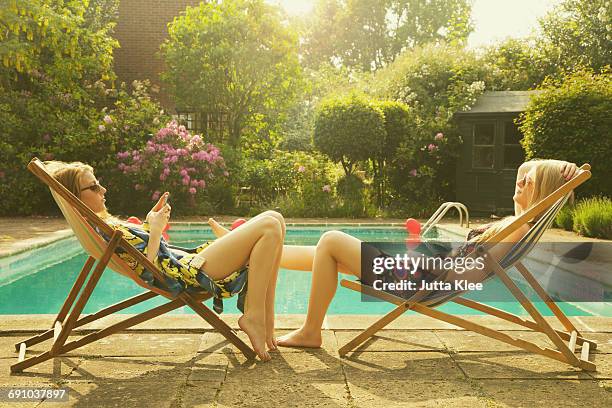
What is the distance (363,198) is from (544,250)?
246 inches

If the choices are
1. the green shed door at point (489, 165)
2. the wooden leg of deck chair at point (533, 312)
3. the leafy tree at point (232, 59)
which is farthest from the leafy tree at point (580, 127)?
the wooden leg of deck chair at point (533, 312)

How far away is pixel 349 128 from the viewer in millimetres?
12312

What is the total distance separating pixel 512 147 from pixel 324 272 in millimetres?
10081

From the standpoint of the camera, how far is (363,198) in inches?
493

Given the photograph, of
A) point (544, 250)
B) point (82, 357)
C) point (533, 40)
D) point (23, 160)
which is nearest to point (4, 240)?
point (23, 160)

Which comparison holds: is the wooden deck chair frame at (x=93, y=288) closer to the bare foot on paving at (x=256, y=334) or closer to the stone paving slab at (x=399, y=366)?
the bare foot on paving at (x=256, y=334)

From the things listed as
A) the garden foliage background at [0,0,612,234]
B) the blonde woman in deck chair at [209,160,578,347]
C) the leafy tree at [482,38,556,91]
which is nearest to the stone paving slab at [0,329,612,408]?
the blonde woman in deck chair at [209,160,578,347]

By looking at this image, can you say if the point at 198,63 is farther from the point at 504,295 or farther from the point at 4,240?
the point at 504,295

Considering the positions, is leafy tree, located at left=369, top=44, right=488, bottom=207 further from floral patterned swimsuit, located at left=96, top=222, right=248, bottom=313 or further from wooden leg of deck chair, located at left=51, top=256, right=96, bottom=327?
wooden leg of deck chair, located at left=51, top=256, right=96, bottom=327

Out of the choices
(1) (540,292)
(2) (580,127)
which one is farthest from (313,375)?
(2) (580,127)

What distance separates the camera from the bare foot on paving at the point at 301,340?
314 cm

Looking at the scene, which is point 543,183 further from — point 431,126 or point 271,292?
point 431,126

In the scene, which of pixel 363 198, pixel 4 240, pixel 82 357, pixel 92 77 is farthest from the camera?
pixel 92 77

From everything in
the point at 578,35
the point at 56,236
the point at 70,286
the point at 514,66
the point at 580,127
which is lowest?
the point at 70,286
